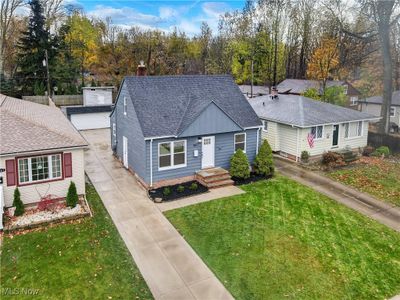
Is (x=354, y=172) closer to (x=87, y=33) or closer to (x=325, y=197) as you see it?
(x=325, y=197)

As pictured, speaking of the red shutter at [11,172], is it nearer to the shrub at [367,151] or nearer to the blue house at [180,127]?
the blue house at [180,127]

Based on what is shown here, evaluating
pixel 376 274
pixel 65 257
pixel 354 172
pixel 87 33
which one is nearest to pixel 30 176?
pixel 65 257

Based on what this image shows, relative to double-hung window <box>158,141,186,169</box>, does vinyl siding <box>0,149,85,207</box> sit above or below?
below

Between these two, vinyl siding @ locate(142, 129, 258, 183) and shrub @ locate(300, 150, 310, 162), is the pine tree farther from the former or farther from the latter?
shrub @ locate(300, 150, 310, 162)

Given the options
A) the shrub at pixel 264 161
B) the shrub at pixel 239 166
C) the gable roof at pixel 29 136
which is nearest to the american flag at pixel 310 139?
the shrub at pixel 264 161

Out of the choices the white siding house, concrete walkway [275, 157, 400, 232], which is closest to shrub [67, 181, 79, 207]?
concrete walkway [275, 157, 400, 232]

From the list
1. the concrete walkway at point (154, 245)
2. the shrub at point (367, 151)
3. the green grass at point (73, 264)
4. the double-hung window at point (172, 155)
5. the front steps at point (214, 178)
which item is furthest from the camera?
the shrub at point (367, 151)

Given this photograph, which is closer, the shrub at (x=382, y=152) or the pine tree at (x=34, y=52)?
the shrub at (x=382, y=152)
